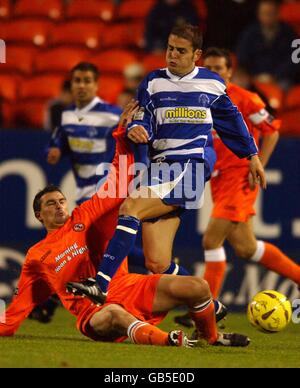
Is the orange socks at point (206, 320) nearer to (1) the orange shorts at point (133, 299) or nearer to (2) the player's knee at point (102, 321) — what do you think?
(1) the orange shorts at point (133, 299)

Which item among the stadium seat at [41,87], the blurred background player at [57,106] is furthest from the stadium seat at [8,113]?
the blurred background player at [57,106]

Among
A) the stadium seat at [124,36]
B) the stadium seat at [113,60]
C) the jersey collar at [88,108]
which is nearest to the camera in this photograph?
the jersey collar at [88,108]

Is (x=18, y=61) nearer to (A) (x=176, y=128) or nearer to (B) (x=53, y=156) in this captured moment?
(B) (x=53, y=156)

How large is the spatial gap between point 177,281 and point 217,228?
2.09 meters

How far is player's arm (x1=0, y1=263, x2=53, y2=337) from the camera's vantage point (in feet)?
20.9

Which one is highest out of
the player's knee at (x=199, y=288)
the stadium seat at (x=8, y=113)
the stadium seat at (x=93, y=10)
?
the stadium seat at (x=93, y=10)

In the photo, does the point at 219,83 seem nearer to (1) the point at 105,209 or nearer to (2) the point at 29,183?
(1) the point at 105,209

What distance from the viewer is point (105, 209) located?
6.55 metres

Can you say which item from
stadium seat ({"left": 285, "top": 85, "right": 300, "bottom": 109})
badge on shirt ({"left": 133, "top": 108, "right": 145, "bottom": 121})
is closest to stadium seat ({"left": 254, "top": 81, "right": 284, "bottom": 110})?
stadium seat ({"left": 285, "top": 85, "right": 300, "bottom": 109})

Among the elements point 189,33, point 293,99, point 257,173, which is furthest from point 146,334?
point 293,99

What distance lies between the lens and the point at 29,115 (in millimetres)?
10914

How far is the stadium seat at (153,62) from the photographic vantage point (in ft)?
36.7

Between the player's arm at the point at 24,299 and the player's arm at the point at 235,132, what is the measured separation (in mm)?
1439

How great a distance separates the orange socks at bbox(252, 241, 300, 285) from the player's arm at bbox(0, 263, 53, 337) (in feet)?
7.68
